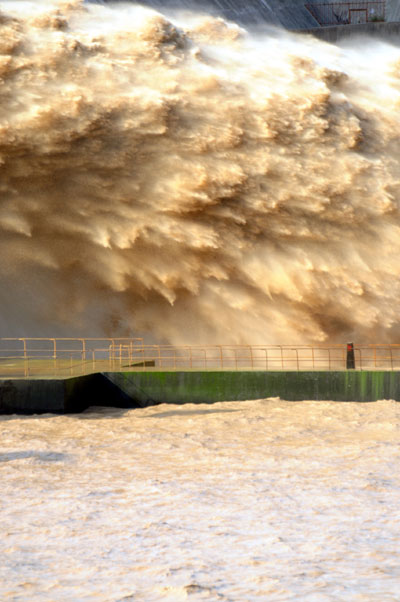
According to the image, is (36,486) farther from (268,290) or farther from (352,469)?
(268,290)

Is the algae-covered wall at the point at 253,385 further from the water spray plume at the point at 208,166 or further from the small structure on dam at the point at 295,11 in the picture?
the small structure on dam at the point at 295,11

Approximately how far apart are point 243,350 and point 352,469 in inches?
514

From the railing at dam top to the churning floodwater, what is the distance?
132 inches

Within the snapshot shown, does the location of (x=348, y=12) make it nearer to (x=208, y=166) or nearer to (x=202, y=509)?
(x=208, y=166)

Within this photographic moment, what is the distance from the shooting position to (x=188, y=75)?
19.5 m

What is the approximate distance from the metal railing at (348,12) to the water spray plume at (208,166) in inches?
139

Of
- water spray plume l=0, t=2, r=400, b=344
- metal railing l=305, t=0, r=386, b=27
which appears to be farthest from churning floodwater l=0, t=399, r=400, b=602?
metal railing l=305, t=0, r=386, b=27

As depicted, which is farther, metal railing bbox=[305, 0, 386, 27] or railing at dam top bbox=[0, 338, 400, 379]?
metal railing bbox=[305, 0, 386, 27]

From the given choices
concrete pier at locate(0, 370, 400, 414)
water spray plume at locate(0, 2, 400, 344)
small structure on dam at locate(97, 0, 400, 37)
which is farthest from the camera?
small structure on dam at locate(97, 0, 400, 37)

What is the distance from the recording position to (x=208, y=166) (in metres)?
20.0

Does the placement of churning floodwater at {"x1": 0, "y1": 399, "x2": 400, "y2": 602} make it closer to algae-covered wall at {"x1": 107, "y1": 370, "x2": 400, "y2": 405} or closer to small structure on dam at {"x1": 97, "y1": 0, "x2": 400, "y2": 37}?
algae-covered wall at {"x1": 107, "y1": 370, "x2": 400, "y2": 405}

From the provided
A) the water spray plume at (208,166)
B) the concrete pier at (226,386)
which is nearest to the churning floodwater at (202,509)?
the concrete pier at (226,386)

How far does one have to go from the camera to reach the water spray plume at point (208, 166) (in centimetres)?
1888

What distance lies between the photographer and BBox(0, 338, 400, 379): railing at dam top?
62.0ft
